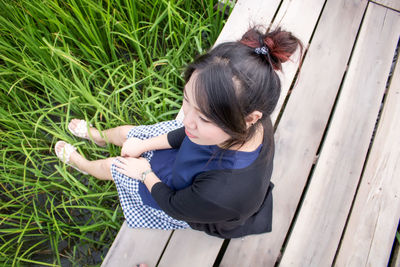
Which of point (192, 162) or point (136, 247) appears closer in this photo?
point (192, 162)

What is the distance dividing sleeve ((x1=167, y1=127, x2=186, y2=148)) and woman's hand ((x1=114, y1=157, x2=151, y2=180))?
0.14 meters

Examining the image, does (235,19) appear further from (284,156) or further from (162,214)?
(162,214)

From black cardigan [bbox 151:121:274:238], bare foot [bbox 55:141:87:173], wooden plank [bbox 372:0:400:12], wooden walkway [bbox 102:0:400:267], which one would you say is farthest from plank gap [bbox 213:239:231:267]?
wooden plank [bbox 372:0:400:12]

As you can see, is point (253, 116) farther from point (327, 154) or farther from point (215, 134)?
point (327, 154)

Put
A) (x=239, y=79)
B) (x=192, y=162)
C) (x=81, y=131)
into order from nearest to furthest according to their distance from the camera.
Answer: (x=239, y=79) < (x=192, y=162) < (x=81, y=131)

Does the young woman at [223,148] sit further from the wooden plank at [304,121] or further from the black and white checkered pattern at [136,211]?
the wooden plank at [304,121]

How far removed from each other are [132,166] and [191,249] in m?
0.43

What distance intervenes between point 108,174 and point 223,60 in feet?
2.71

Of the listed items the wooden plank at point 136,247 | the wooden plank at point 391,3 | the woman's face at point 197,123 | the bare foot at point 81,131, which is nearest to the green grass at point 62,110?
the bare foot at point 81,131

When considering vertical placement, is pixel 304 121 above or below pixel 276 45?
below

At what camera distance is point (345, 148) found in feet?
4.00

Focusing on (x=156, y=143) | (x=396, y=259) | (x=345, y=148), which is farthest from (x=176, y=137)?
(x=396, y=259)

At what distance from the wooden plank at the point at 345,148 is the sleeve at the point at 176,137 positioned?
2.13ft

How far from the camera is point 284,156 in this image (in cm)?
120
